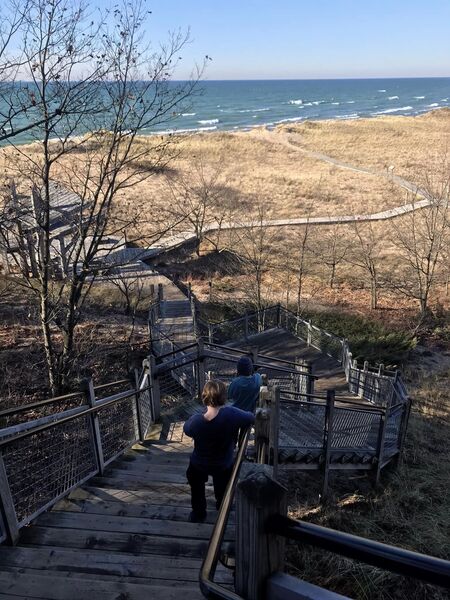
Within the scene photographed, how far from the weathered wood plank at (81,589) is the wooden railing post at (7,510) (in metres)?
0.56

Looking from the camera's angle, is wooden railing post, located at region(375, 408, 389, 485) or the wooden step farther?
wooden railing post, located at region(375, 408, 389, 485)

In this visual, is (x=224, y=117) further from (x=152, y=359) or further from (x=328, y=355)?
(x=152, y=359)

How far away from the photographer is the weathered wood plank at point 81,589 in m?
3.60

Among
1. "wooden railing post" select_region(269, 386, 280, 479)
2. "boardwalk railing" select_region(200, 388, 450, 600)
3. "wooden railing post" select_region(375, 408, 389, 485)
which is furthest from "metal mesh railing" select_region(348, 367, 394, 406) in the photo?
"boardwalk railing" select_region(200, 388, 450, 600)

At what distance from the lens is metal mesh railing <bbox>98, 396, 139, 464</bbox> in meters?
7.54

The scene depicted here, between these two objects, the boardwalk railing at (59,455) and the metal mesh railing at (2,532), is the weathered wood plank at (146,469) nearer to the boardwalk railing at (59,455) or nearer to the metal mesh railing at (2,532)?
the boardwalk railing at (59,455)

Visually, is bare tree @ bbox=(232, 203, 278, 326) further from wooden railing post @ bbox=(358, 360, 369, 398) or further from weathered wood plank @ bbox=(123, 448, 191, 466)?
weathered wood plank @ bbox=(123, 448, 191, 466)

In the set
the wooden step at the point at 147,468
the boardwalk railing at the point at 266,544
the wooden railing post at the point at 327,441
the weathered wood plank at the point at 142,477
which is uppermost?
the boardwalk railing at the point at 266,544

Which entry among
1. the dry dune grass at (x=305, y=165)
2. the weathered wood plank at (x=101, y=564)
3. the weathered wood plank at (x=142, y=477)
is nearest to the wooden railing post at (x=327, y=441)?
the weathered wood plank at (x=142, y=477)

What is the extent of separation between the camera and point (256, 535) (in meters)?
2.04

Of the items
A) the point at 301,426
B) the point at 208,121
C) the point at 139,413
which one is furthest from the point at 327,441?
the point at 208,121

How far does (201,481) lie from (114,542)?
959mm

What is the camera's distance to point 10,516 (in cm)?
429

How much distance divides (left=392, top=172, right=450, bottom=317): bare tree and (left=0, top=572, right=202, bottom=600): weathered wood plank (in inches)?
766
